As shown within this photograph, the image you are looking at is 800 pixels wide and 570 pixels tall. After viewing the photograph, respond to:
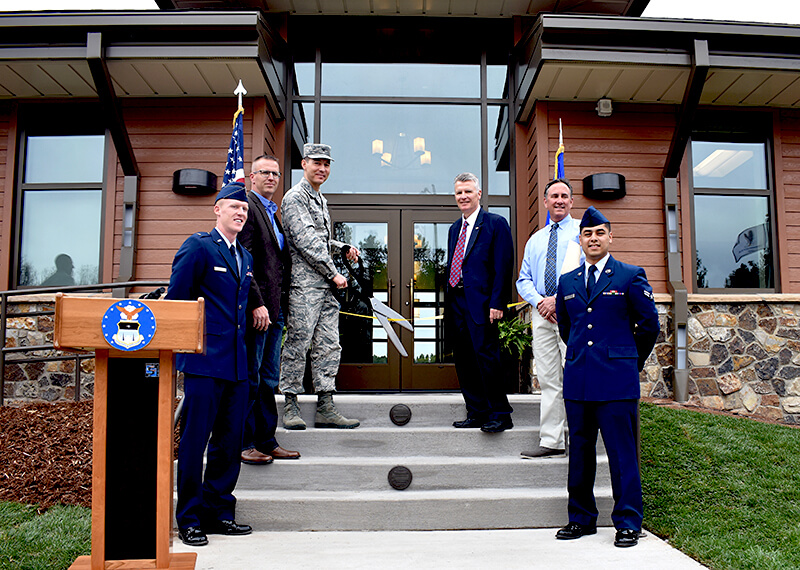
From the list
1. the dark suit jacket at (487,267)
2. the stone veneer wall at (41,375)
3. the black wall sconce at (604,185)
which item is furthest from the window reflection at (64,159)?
the black wall sconce at (604,185)

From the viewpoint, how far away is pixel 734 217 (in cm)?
653

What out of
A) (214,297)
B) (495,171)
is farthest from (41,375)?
(495,171)

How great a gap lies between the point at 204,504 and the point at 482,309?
194 centimetres

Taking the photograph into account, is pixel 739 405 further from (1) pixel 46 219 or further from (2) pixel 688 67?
A: (1) pixel 46 219

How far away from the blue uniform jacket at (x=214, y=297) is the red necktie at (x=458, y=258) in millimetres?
1565

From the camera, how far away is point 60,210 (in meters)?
6.38

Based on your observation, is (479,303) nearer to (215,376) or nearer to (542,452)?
(542,452)

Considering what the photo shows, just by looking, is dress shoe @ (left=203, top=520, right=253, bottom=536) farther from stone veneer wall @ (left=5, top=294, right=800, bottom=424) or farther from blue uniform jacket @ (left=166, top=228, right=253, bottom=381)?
stone veneer wall @ (left=5, top=294, right=800, bottom=424)

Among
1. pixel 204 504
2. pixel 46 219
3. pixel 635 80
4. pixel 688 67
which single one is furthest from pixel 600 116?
pixel 46 219

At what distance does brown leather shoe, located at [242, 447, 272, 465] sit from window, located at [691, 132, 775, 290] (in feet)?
15.7

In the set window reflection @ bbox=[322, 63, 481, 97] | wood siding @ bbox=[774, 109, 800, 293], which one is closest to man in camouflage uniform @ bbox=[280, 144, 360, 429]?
window reflection @ bbox=[322, 63, 481, 97]

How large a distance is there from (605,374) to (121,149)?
4884mm

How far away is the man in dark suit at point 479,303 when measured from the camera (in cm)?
386

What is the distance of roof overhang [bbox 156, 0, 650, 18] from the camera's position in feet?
20.7
